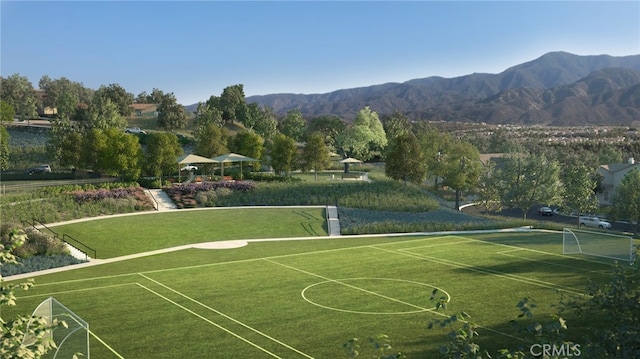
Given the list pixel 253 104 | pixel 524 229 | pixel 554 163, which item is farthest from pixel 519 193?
pixel 253 104

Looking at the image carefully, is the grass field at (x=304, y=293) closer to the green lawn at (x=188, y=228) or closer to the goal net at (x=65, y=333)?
the green lawn at (x=188, y=228)

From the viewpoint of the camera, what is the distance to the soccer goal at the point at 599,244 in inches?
1133

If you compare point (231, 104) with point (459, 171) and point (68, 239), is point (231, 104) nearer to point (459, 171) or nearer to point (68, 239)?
point (459, 171)

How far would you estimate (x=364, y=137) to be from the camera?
83688 millimetres

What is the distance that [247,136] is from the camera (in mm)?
63688

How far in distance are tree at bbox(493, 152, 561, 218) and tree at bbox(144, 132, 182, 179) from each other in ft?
104

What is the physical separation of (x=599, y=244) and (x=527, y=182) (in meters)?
24.7

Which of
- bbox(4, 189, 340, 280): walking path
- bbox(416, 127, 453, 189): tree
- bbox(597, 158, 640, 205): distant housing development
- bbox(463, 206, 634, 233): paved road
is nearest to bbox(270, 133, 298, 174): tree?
bbox(4, 189, 340, 280): walking path

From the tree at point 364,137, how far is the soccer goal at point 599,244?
5340cm

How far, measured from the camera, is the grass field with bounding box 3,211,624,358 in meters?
16.3

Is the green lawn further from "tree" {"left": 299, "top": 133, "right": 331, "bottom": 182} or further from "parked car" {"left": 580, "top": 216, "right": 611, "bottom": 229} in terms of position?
"parked car" {"left": 580, "top": 216, "right": 611, "bottom": 229}

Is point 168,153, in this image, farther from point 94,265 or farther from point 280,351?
point 280,351

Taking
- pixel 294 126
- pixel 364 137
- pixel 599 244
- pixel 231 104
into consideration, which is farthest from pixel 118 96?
pixel 599 244

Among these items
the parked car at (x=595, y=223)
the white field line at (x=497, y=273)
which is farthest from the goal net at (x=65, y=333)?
the parked car at (x=595, y=223)
